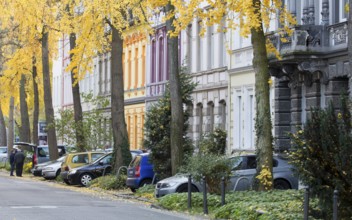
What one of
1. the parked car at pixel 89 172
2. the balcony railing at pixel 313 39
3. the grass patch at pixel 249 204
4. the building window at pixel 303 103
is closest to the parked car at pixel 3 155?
the parked car at pixel 89 172

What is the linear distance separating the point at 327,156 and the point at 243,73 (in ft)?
81.9

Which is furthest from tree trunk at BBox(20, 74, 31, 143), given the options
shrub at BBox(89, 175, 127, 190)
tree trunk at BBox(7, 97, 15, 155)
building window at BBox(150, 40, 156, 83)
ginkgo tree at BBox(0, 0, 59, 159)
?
shrub at BBox(89, 175, 127, 190)

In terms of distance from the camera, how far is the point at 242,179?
30.5 metres

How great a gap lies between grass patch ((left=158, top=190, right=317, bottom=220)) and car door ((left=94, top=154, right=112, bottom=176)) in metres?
14.6

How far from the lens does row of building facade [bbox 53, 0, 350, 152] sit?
115 ft

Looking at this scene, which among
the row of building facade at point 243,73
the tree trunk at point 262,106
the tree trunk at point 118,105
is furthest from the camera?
the tree trunk at point 118,105

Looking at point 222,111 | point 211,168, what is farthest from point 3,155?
point 211,168

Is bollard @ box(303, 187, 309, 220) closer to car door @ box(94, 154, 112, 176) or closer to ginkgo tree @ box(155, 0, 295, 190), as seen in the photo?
ginkgo tree @ box(155, 0, 295, 190)

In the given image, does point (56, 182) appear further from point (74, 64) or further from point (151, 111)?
point (151, 111)

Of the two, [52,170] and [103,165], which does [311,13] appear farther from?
[52,170]

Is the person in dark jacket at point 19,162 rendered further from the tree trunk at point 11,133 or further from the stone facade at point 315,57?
the stone facade at point 315,57

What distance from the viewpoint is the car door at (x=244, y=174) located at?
99.6ft

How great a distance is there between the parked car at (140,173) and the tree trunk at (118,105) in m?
4.20

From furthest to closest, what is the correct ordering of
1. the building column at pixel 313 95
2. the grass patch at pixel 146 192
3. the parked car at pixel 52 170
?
the parked car at pixel 52 170, the building column at pixel 313 95, the grass patch at pixel 146 192
